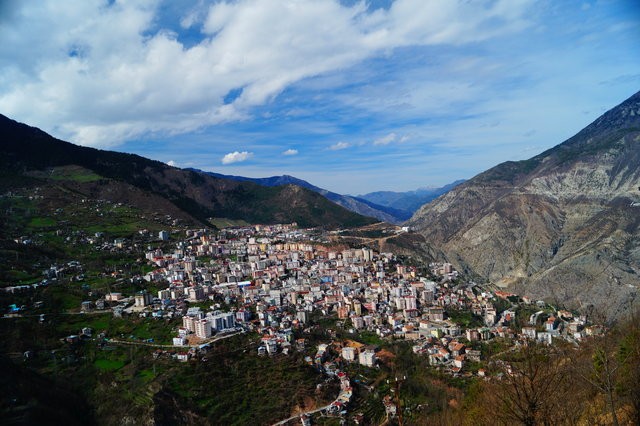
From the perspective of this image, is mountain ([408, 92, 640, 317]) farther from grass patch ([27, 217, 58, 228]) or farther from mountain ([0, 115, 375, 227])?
grass patch ([27, 217, 58, 228])

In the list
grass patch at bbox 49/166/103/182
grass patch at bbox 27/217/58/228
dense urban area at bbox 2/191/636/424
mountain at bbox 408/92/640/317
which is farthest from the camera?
grass patch at bbox 49/166/103/182

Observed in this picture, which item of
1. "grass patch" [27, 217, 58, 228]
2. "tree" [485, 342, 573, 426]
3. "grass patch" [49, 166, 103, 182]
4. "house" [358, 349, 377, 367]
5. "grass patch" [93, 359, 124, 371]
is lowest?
"house" [358, 349, 377, 367]

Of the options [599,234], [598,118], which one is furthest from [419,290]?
[598,118]

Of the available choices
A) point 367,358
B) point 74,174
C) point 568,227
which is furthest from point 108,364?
point 568,227

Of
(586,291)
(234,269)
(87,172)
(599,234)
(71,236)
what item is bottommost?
(586,291)

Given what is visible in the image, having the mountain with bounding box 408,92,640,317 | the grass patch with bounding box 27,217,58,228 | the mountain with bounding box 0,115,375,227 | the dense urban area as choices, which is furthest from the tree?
the mountain with bounding box 0,115,375,227

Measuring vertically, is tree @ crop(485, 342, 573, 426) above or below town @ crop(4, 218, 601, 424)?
above

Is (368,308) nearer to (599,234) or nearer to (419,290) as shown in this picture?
(419,290)

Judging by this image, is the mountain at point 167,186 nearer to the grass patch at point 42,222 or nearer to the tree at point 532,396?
the grass patch at point 42,222
